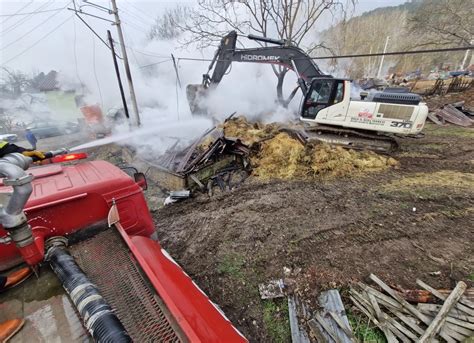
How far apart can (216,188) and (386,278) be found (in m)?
4.36

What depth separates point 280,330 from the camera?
2.80 m

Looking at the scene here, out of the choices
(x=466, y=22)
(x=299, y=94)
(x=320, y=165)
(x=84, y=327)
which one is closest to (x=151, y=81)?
(x=299, y=94)

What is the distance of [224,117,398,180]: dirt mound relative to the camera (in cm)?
656

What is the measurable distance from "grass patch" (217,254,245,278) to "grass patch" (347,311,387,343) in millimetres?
1603

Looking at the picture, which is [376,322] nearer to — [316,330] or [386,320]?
[386,320]

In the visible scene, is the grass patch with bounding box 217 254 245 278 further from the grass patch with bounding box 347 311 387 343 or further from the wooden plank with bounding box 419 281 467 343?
the wooden plank with bounding box 419 281 467 343

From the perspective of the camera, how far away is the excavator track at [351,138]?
754 cm

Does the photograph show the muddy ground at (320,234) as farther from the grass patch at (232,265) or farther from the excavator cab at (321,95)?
the excavator cab at (321,95)

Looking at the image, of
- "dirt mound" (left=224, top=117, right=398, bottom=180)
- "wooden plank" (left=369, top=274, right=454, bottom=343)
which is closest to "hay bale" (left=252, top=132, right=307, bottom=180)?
"dirt mound" (left=224, top=117, right=398, bottom=180)

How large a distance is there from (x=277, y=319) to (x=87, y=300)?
7.96 ft

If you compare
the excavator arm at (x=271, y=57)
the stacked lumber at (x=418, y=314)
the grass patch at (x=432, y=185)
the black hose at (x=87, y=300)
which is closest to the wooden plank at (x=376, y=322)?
the stacked lumber at (x=418, y=314)

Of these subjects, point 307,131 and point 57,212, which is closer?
point 57,212

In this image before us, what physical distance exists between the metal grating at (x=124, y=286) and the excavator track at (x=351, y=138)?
24.0 feet

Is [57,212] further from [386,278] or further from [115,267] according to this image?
[386,278]
